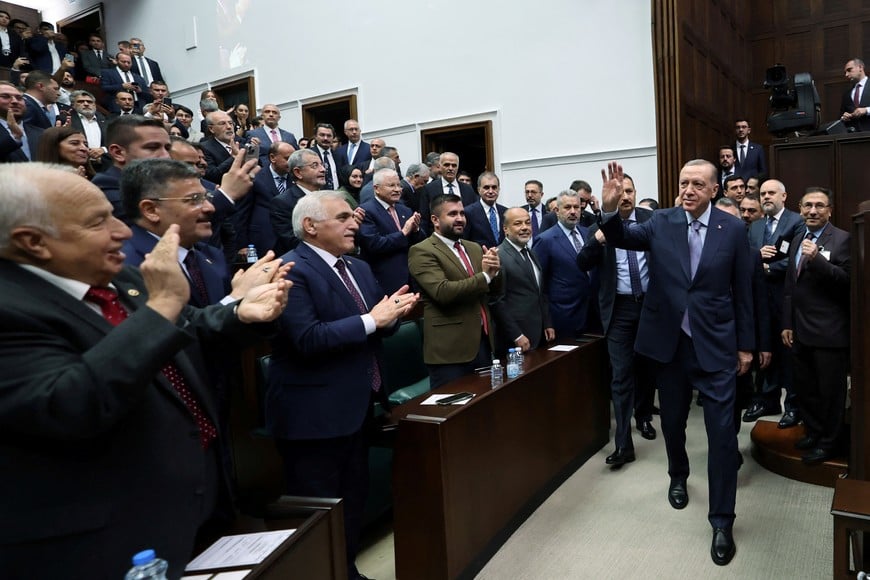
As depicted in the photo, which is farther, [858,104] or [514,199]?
[514,199]

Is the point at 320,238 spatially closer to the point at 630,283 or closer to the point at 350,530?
the point at 350,530

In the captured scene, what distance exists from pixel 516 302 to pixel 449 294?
0.75 meters

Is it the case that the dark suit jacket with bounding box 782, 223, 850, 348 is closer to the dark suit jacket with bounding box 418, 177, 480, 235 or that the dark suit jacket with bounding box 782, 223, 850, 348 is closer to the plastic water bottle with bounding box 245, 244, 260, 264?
the dark suit jacket with bounding box 418, 177, 480, 235

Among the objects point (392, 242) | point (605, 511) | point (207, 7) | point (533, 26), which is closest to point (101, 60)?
point (207, 7)

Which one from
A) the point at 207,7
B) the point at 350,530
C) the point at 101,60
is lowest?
the point at 350,530

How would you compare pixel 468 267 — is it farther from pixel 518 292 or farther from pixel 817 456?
pixel 817 456

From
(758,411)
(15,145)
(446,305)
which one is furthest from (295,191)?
(758,411)

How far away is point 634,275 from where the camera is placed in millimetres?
3547

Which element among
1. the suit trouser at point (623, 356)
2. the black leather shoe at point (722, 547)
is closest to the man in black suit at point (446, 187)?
the suit trouser at point (623, 356)

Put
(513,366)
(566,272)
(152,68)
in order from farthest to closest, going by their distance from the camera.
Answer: (152,68)
(566,272)
(513,366)

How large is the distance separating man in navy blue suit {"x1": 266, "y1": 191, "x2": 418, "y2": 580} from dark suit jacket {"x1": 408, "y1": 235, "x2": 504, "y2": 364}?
0.75 metres

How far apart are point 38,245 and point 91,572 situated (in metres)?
0.57

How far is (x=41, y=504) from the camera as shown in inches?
39.7

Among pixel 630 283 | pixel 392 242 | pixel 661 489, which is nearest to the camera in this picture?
pixel 661 489
